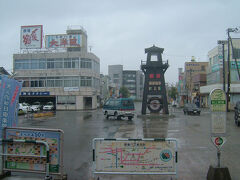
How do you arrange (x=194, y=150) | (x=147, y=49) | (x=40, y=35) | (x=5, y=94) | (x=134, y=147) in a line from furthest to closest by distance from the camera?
(x=40, y=35) → (x=147, y=49) → (x=194, y=150) → (x=5, y=94) → (x=134, y=147)

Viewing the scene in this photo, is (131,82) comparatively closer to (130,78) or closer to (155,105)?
(130,78)

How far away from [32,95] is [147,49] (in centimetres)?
3169

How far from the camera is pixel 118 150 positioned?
19.1 feet

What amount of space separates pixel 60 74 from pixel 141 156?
44888mm

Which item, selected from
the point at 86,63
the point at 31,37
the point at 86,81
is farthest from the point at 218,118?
the point at 31,37

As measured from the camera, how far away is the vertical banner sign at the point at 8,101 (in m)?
6.22

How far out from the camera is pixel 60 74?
159 feet

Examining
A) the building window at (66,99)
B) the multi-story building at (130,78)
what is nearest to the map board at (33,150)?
the building window at (66,99)

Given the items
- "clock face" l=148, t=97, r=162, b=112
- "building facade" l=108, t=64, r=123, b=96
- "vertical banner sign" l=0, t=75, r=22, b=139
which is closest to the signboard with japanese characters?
"clock face" l=148, t=97, r=162, b=112

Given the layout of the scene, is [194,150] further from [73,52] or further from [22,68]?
[22,68]

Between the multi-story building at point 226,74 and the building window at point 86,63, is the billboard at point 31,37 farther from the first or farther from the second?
the multi-story building at point 226,74

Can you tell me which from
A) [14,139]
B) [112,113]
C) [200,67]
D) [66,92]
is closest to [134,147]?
[14,139]

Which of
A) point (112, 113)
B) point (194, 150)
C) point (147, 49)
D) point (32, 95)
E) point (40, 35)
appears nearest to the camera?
point (194, 150)

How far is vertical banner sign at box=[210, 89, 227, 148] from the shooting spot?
5.98 metres
